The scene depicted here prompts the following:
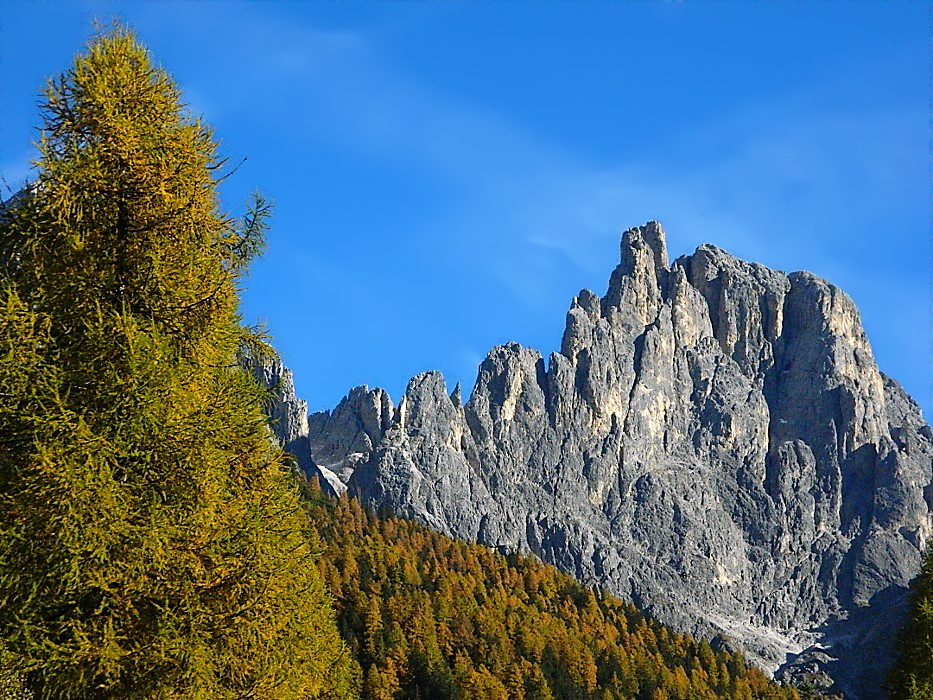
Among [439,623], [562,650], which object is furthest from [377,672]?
[562,650]

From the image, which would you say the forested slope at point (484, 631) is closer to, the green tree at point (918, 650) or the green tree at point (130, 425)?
the green tree at point (918, 650)

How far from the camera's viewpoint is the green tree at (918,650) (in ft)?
75.3

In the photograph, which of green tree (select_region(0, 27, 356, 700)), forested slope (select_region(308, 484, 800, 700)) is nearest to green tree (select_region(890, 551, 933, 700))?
green tree (select_region(0, 27, 356, 700))

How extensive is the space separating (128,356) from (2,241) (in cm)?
187

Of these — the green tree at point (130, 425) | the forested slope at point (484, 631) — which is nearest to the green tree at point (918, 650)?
the green tree at point (130, 425)

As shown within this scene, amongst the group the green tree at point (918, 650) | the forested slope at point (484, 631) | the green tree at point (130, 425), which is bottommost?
the green tree at point (130, 425)

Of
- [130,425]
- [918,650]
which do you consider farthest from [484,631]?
[130,425]

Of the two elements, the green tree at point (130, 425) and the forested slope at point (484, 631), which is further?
the forested slope at point (484, 631)

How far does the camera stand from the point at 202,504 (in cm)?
1020

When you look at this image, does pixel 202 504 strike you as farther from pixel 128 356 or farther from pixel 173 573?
pixel 128 356

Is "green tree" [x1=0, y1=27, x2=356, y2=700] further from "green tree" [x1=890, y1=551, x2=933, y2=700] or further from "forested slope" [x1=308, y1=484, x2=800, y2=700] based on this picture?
"forested slope" [x1=308, y1=484, x2=800, y2=700]

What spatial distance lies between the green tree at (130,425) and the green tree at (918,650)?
56.0 feet

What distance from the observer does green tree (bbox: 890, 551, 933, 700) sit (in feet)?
75.3

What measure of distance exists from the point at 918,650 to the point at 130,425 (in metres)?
20.0
